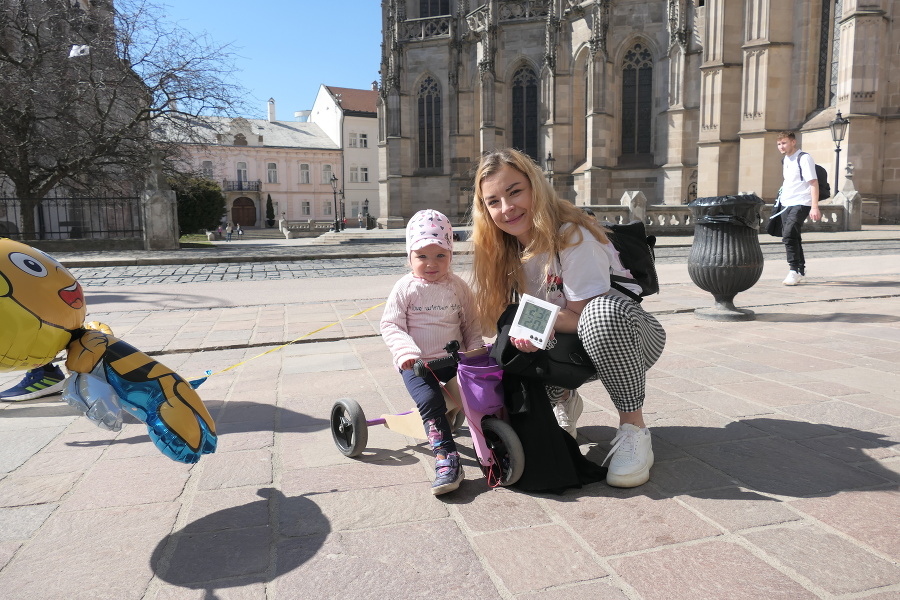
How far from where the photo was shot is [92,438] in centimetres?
333

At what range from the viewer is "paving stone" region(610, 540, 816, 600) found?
1780 mm

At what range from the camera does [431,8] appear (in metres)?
36.2

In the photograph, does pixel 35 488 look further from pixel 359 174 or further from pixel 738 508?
pixel 359 174

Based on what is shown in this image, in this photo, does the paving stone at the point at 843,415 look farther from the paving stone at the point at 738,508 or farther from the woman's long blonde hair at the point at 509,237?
the woman's long blonde hair at the point at 509,237

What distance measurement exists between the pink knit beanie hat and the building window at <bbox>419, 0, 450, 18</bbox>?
36.6 m

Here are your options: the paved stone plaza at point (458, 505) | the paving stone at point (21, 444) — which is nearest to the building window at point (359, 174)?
the paved stone plaza at point (458, 505)

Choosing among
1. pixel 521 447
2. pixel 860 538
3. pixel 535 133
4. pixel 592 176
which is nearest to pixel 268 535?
pixel 521 447

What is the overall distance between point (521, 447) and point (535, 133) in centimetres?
3205

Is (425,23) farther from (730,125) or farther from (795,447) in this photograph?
(795,447)

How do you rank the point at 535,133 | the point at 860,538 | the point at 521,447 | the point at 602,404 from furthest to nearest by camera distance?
the point at 535,133, the point at 602,404, the point at 521,447, the point at 860,538

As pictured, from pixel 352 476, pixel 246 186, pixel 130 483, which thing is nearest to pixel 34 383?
pixel 130 483

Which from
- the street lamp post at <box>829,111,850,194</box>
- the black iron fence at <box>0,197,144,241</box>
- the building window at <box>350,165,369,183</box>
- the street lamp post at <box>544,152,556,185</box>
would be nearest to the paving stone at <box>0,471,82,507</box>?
the black iron fence at <box>0,197,144,241</box>

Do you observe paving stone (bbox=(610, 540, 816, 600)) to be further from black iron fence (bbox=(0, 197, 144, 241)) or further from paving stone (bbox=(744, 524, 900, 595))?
black iron fence (bbox=(0, 197, 144, 241))

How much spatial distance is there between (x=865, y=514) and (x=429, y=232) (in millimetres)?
1898
